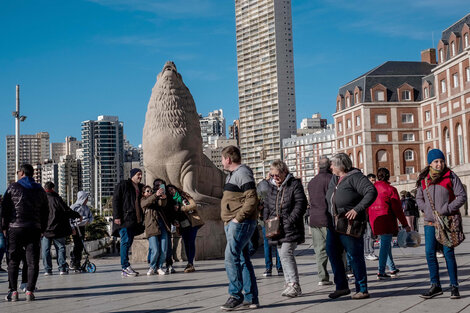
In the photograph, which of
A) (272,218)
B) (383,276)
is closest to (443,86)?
(383,276)

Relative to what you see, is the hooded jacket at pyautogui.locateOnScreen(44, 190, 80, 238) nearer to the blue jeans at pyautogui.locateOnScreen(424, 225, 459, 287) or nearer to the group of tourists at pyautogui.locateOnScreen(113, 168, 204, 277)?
the group of tourists at pyautogui.locateOnScreen(113, 168, 204, 277)

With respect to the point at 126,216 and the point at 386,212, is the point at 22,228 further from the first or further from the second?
the point at 386,212

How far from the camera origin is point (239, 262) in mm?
7082

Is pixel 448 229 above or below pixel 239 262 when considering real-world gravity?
above

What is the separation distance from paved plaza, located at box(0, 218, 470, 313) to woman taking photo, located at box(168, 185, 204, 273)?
1.31 feet

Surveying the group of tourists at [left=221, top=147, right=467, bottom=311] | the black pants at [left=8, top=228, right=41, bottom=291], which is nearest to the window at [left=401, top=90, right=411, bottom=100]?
the group of tourists at [left=221, top=147, right=467, bottom=311]

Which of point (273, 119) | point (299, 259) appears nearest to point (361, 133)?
point (299, 259)

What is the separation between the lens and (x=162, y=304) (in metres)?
7.41

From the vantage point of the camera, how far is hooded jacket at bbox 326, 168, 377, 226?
712 cm

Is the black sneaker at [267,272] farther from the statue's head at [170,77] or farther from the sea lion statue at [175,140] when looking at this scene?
the statue's head at [170,77]

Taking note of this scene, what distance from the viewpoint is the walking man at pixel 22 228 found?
330 inches

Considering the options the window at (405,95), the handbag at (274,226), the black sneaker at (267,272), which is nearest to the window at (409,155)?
the window at (405,95)

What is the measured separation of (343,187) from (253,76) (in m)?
127

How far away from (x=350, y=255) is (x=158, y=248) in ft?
14.9
